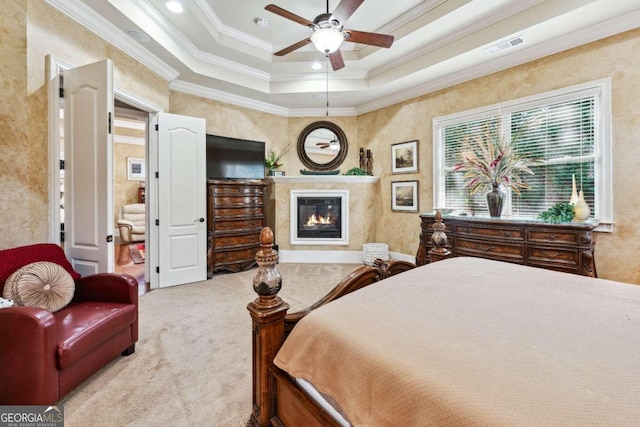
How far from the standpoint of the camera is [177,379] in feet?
6.48

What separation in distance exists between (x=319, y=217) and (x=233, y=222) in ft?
5.32

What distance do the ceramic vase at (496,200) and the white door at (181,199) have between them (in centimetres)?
377

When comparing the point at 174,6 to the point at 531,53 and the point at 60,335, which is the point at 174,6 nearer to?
the point at 60,335

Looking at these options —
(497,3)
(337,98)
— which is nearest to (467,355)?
(497,3)

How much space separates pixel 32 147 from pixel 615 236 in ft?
17.6

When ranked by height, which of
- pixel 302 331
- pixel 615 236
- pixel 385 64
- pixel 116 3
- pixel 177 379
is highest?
pixel 385 64

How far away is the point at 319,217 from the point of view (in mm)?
5492

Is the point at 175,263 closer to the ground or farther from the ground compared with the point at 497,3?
closer to the ground

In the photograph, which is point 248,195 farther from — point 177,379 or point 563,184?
point 563,184

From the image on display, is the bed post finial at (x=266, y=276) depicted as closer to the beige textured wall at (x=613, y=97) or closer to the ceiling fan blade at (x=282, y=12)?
the ceiling fan blade at (x=282, y=12)

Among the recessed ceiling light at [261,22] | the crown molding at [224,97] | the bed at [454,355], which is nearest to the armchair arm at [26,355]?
the bed at [454,355]

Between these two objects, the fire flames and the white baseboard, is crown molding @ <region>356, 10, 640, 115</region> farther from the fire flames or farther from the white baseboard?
the white baseboard

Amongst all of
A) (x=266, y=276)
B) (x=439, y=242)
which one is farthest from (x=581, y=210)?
(x=266, y=276)

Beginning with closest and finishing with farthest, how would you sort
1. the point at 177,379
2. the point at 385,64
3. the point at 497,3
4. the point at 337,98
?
1. the point at 177,379
2. the point at 497,3
3. the point at 385,64
4. the point at 337,98
